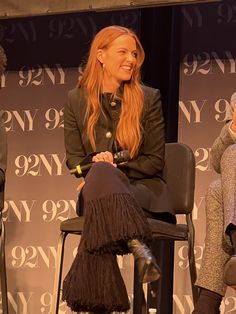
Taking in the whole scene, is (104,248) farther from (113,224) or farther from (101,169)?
(101,169)

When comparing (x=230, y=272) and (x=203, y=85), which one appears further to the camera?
(x=203, y=85)

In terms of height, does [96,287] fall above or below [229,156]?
below

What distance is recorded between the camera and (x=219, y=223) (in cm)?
255

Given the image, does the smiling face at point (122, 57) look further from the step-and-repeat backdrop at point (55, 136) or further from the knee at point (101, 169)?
the step-and-repeat backdrop at point (55, 136)


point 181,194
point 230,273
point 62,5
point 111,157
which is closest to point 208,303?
point 230,273

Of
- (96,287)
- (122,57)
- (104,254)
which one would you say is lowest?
(96,287)

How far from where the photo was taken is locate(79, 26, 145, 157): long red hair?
120 inches

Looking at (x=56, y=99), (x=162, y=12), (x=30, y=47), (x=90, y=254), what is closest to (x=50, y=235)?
(x=56, y=99)

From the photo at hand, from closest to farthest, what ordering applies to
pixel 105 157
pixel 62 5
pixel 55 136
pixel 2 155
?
pixel 105 157
pixel 2 155
pixel 62 5
pixel 55 136

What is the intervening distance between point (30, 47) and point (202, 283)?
2344 millimetres

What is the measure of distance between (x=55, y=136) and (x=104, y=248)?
73.2 inches

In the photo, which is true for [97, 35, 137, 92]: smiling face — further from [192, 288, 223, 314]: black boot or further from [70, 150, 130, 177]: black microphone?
[192, 288, 223, 314]: black boot

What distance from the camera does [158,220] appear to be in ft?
9.64

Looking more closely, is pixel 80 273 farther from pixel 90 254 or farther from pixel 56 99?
pixel 56 99
